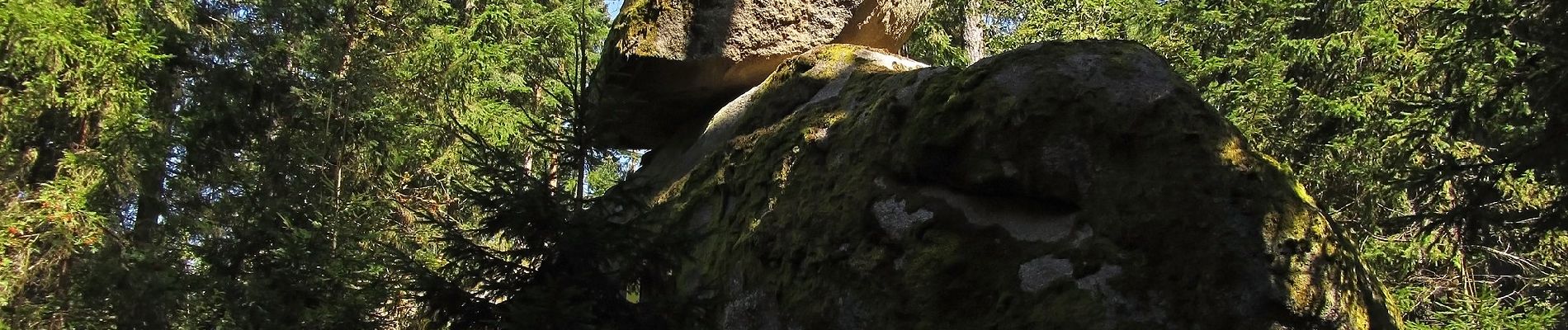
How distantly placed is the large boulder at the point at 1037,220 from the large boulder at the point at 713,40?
1.99m

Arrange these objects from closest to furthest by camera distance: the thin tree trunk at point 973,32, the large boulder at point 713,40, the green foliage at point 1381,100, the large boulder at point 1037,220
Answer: the large boulder at point 1037,220, the large boulder at point 713,40, the green foliage at point 1381,100, the thin tree trunk at point 973,32

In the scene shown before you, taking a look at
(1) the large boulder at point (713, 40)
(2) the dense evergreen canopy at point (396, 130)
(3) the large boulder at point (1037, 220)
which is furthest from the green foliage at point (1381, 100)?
(3) the large boulder at point (1037, 220)

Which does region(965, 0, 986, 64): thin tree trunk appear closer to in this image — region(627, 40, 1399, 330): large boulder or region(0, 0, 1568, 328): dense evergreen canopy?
region(0, 0, 1568, 328): dense evergreen canopy

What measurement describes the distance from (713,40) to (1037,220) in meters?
3.46

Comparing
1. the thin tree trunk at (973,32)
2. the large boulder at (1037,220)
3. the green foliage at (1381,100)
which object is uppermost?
the thin tree trunk at (973,32)

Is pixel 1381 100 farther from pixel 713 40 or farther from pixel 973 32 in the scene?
pixel 713 40

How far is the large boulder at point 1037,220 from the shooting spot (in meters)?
3.86

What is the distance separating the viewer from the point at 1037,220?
4.40m

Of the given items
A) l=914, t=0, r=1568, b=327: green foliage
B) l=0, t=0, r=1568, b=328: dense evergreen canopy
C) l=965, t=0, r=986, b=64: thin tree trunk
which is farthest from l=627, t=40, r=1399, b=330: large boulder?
l=965, t=0, r=986, b=64: thin tree trunk

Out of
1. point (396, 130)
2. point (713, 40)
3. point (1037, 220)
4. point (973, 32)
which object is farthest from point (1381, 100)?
point (396, 130)

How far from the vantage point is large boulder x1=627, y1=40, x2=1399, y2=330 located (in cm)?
386

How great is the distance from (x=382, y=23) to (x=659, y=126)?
659cm

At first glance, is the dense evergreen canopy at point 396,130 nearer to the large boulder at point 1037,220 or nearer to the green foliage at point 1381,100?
the green foliage at point 1381,100

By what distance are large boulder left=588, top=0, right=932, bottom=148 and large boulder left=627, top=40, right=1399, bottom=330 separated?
1993 mm
